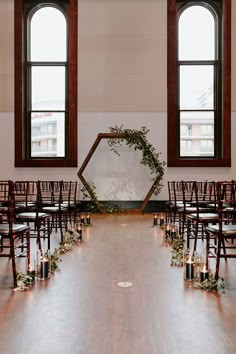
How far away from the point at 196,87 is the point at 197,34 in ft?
3.91

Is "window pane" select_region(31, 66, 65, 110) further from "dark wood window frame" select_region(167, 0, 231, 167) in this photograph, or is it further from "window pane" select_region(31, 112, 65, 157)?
"dark wood window frame" select_region(167, 0, 231, 167)

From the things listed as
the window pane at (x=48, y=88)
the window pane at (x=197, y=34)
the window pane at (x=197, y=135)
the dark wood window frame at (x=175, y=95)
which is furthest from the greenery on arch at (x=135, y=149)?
the window pane at (x=197, y=34)

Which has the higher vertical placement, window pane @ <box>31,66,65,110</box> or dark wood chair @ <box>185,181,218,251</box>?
window pane @ <box>31,66,65,110</box>

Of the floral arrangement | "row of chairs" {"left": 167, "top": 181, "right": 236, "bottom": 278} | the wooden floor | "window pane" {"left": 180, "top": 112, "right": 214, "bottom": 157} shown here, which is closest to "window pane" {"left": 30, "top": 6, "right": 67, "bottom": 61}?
"window pane" {"left": 180, "top": 112, "right": 214, "bottom": 157}

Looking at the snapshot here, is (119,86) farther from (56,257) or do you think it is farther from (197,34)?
(56,257)

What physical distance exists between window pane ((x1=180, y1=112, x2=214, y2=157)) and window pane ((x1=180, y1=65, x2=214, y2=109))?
8.0 inches

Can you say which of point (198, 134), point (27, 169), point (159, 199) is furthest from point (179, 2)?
point (27, 169)

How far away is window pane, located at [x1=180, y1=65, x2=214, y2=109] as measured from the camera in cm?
971

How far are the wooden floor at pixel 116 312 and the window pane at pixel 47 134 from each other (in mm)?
5717

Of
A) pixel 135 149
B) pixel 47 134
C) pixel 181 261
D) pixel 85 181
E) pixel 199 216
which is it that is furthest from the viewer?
pixel 47 134

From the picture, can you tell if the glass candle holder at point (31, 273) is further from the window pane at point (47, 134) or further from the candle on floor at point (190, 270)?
the window pane at point (47, 134)

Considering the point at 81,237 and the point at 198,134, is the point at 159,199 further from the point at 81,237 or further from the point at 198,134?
the point at 81,237

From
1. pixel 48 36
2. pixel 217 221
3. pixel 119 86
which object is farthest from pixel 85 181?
pixel 217 221

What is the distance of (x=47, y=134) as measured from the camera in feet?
32.3
